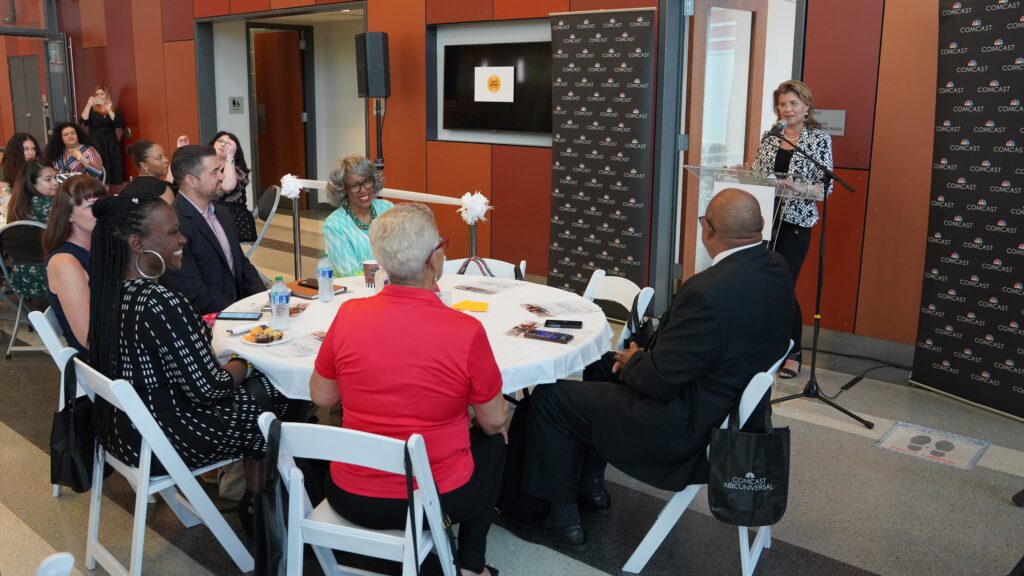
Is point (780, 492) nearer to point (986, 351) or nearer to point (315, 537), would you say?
point (315, 537)

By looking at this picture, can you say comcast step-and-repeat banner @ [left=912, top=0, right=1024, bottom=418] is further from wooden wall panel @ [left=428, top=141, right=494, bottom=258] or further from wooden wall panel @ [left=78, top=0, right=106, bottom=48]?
wooden wall panel @ [left=78, top=0, right=106, bottom=48]

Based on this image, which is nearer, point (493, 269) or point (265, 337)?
point (265, 337)

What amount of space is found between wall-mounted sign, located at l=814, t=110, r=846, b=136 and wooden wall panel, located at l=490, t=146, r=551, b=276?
2.20 metres

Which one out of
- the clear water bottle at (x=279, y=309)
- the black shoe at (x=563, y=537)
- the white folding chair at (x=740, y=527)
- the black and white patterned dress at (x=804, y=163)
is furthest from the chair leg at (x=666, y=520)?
the black and white patterned dress at (x=804, y=163)

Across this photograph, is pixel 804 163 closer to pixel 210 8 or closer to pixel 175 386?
pixel 175 386

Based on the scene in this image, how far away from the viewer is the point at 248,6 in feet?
30.2

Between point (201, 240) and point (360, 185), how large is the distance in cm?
83

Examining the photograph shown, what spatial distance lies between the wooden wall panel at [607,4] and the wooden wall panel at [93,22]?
7921mm

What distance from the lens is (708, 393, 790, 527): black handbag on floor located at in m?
2.64

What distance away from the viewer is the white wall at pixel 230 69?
10.4 m

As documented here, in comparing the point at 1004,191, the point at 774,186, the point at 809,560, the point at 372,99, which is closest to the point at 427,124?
the point at 372,99

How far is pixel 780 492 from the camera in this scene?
→ 268 centimetres

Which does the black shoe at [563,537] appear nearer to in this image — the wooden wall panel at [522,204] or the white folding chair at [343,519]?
the white folding chair at [343,519]

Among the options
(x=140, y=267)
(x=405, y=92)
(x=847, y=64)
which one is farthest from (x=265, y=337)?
(x=405, y=92)
